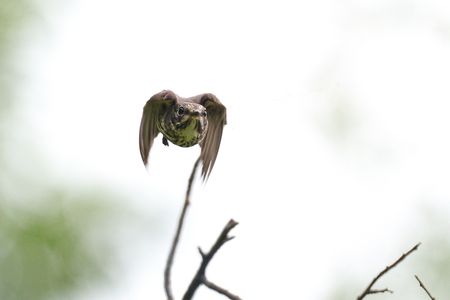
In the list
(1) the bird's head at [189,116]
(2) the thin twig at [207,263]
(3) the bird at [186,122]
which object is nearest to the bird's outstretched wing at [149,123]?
(3) the bird at [186,122]

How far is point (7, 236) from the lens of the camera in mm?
13875

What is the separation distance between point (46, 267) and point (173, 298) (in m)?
10.9

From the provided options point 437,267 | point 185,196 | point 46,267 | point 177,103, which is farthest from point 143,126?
point 437,267

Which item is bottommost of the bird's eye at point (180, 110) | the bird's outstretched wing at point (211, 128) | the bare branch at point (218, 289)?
the bare branch at point (218, 289)

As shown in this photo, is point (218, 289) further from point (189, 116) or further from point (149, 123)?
point (149, 123)

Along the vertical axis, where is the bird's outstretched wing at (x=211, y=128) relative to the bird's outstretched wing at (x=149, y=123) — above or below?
below

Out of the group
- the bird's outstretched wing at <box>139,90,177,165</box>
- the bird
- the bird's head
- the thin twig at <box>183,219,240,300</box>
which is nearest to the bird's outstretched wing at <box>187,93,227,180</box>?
the bird

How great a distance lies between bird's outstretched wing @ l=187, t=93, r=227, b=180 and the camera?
302 inches

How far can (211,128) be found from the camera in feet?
25.9

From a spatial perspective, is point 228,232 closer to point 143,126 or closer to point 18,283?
point 143,126

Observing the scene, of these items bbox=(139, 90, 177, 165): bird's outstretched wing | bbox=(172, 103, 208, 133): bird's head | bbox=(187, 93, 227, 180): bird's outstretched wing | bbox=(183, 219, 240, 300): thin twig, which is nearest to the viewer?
bbox=(183, 219, 240, 300): thin twig

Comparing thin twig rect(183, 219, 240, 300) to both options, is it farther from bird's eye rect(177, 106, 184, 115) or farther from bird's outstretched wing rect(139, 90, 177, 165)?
bird's outstretched wing rect(139, 90, 177, 165)

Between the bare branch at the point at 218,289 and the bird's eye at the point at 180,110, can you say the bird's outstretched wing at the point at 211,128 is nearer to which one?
the bird's eye at the point at 180,110

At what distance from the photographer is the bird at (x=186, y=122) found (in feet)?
23.2
